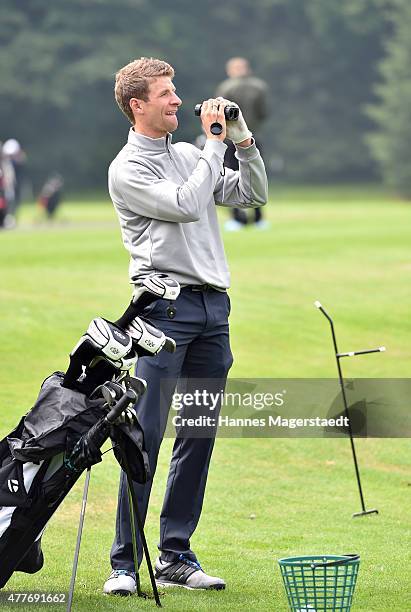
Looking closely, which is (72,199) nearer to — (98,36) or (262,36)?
(98,36)

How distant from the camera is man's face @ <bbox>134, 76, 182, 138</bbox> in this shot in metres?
5.47

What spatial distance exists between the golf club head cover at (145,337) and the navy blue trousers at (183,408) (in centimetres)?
39

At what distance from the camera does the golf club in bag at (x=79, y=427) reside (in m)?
4.92

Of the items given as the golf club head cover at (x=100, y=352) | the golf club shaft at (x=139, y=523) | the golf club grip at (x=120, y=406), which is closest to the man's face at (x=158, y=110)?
the golf club head cover at (x=100, y=352)

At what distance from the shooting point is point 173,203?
532 centimetres

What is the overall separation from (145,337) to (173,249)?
552mm

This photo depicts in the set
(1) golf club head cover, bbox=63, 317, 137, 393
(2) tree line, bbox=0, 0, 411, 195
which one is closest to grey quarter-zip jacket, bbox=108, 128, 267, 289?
(1) golf club head cover, bbox=63, 317, 137, 393

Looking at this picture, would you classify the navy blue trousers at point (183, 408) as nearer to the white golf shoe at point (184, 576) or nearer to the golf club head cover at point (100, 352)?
the white golf shoe at point (184, 576)

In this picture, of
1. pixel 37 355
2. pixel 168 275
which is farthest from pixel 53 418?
pixel 37 355

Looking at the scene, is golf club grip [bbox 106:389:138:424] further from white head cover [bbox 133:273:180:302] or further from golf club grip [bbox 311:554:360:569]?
golf club grip [bbox 311:554:360:569]

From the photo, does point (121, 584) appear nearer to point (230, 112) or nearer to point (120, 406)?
point (120, 406)

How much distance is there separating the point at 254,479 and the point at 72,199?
4034 cm

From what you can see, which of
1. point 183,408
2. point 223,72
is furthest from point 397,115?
point 183,408

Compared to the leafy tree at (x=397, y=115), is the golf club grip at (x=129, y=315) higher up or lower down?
lower down
